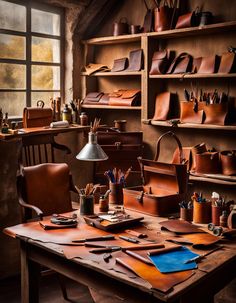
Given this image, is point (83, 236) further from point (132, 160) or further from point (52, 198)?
point (132, 160)

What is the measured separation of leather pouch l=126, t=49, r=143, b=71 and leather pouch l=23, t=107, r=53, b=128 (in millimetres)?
1056

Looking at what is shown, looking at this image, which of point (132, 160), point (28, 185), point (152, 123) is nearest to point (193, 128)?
point (152, 123)

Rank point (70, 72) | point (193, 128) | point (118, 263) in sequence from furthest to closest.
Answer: point (70, 72), point (193, 128), point (118, 263)

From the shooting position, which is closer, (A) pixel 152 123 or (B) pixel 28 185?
(B) pixel 28 185

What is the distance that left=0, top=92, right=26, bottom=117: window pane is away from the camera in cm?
460

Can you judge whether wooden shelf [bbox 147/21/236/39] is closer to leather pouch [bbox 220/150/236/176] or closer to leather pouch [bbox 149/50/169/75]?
leather pouch [bbox 149/50/169/75]

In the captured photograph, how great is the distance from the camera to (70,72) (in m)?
5.25

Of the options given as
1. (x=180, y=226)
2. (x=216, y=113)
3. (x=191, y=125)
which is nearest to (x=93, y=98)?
(x=191, y=125)

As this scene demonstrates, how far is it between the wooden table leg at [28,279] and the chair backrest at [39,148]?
5.95ft

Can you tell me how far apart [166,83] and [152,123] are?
53cm

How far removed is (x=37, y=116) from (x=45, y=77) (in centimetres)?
77

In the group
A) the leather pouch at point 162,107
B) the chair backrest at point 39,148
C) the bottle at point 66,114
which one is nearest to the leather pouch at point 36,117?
the chair backrest at point 39,148

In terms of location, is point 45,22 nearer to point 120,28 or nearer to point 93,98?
point 120,28

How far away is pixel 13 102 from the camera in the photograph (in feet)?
15.4
